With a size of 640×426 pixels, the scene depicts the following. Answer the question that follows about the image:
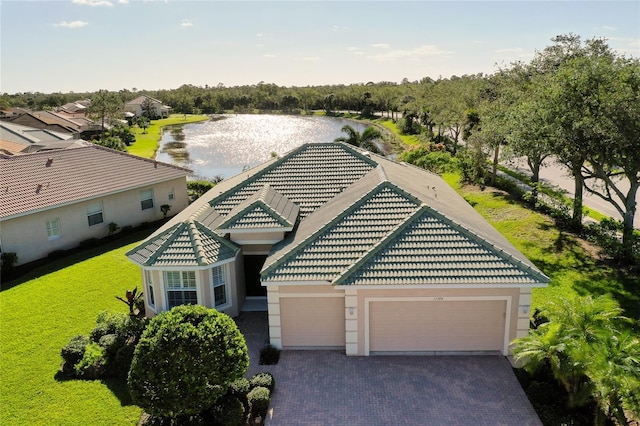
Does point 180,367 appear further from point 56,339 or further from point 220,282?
point 56,339

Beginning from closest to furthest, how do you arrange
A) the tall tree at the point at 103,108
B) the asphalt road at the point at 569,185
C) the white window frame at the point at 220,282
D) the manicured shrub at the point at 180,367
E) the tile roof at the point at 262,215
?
the manicured shrub at the point at 180,367 → the white window frame at the point at 220,282 → the tile roof at the point at 262,215 → the asphalt road at the point at 569,185 → the tall tree at the point at 103,108

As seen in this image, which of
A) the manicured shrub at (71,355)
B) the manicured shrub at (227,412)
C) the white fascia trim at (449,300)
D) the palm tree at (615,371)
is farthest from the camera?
the manicured shrub at (71,355)

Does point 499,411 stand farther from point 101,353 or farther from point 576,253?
point 576,253

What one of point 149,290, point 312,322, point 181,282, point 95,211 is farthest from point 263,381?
point 95,211

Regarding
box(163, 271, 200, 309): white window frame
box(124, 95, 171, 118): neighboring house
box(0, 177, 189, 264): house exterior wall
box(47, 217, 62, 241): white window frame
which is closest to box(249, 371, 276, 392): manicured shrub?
box(163, 271, 200, 309): white window frame

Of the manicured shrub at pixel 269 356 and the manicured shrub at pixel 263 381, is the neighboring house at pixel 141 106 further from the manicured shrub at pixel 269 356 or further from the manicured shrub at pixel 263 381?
the manicured shrub at pixel 263 381

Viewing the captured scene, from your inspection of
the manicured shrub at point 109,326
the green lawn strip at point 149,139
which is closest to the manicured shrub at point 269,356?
the manicured shrub at point 109,326
